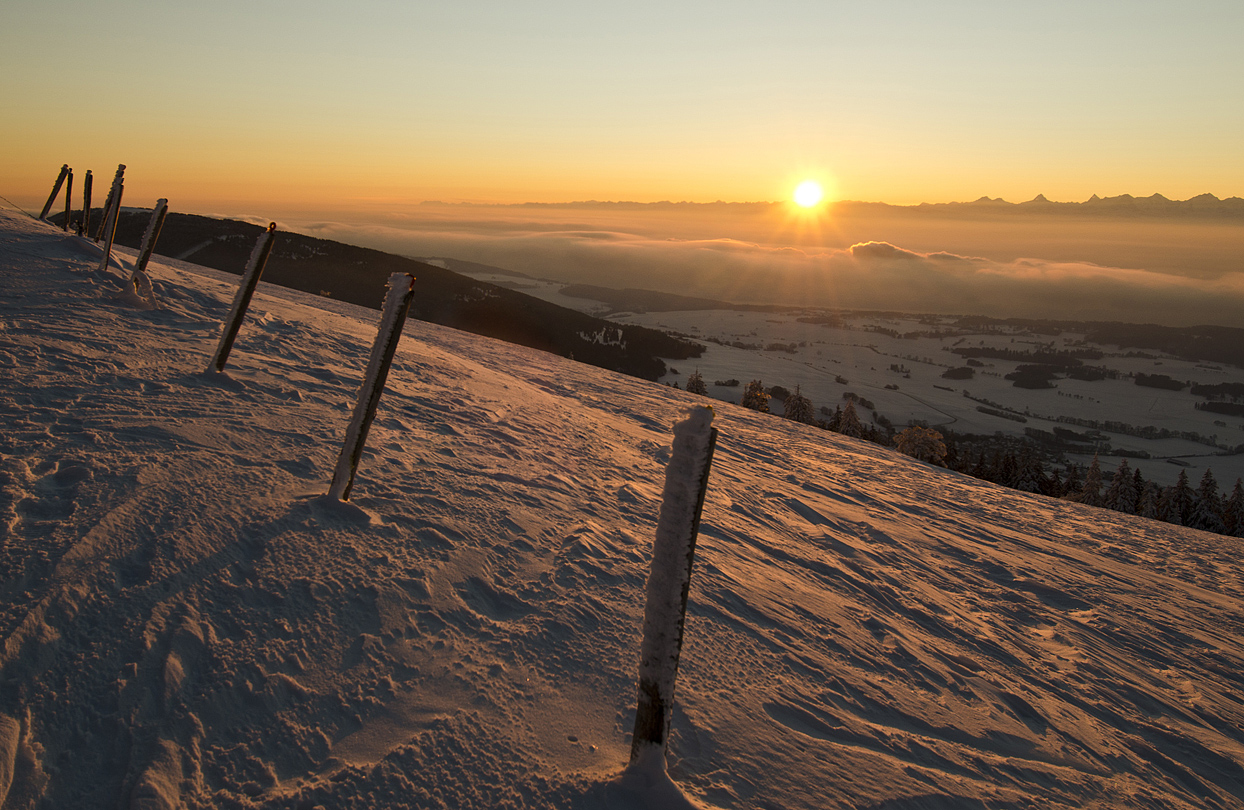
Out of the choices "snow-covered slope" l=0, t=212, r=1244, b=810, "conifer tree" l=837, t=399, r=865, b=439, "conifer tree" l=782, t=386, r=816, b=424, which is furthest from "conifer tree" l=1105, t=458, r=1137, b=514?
"snow-covered slope" l=0, t=212, r=1244, b=810

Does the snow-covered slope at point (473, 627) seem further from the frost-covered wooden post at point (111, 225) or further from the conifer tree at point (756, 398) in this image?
the conifer tree at point (756, 398)

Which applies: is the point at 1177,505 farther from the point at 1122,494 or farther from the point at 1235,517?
the point at 1122,494

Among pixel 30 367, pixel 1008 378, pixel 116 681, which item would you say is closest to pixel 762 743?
pixel 116 681

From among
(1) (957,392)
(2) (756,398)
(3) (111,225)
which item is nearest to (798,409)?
(2) (756,398)

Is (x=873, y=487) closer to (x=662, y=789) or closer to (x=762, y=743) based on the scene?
(x=762, y=743)

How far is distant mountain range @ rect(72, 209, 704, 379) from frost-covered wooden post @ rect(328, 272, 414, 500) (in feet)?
175

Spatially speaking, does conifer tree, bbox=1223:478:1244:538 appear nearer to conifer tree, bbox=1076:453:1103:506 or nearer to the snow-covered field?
conifer tree, bbox=1076:453:1103:506

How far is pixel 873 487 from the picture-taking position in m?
11.7

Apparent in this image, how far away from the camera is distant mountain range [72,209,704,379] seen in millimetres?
65188

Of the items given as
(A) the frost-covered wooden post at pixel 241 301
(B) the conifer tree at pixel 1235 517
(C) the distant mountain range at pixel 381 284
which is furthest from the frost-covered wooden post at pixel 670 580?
(C) the distant mountain range at pixel 381 284

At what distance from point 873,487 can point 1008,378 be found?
194 metres

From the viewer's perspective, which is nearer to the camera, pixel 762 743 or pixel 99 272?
pixel 762 743

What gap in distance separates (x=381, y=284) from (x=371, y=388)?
220ft

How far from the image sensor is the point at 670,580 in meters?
2.88
